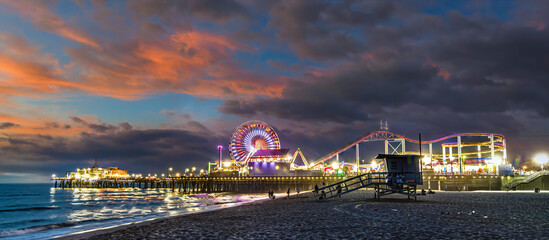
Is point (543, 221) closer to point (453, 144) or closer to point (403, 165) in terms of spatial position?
point (403, 165)

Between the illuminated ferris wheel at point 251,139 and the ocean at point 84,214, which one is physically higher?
the illuminated ferris wheel at point 251,139

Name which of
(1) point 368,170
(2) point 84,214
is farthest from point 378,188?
(1) point 368,170

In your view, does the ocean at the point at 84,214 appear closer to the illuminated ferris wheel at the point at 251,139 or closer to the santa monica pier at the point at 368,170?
the santa monica pier at the point at 368,170

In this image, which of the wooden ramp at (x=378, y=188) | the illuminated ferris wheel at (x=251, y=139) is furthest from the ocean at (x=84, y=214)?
the illuminated ferris wheel at (x=251, y=139)

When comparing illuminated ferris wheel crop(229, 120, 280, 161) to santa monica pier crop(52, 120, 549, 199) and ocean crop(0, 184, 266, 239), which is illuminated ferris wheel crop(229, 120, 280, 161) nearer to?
santa monica pier crop(52, 120, 549, 199)

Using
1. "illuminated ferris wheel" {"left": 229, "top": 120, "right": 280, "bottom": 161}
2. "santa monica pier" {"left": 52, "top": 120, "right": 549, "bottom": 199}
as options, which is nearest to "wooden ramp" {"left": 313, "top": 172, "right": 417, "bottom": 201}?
"santa monica pier" {"left": 52, "top": 120, "right": 549, "bottom": 199}

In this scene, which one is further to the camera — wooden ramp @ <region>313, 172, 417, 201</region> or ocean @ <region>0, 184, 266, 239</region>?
wooden ramp @ <region>313, 172, 417, 201</region>

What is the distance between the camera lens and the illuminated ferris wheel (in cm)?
12144

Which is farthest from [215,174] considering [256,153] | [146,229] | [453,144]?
[146,229]

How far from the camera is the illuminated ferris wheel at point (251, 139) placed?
121 metres

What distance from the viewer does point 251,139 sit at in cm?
12250

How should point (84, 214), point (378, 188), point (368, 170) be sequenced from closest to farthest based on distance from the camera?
point (378, 188)
point (84, 214)
point (368, 170)

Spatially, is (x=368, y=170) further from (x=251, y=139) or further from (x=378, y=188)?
(x=378, y=188)

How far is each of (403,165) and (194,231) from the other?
24812 mm
